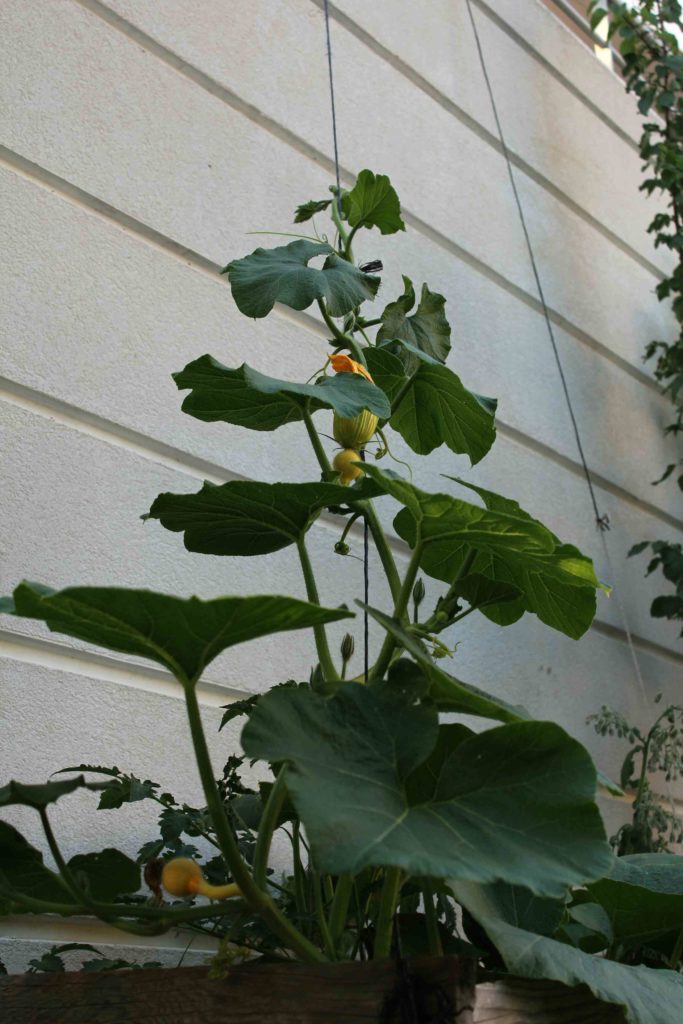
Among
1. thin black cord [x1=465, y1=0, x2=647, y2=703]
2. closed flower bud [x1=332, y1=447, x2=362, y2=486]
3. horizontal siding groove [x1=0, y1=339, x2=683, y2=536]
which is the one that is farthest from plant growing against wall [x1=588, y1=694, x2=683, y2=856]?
closed flower bud [x1=332, y1=447, x2=362, y2=486]

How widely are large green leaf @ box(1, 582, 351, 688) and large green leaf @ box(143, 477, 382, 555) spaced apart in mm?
152

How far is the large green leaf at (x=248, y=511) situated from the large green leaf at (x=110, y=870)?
0.24m

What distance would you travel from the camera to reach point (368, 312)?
1.56 metres

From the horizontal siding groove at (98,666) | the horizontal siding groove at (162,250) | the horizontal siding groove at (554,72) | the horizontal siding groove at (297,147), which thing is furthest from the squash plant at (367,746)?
the horizontal siding groove at (554,72)

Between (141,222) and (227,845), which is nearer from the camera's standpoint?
(227,845)

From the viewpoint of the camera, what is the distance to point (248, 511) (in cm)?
77

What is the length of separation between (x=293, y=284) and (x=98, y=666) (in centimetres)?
51

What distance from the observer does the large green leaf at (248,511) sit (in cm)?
72

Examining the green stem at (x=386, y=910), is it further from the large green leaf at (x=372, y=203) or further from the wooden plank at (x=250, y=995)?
the large green leaf at (x=372, y=203)

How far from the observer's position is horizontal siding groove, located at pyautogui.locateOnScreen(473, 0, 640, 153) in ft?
7.01

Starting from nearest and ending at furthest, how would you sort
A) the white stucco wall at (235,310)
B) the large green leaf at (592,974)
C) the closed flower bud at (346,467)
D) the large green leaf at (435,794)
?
the large green leaf at (435,794)
the large green leaf at (592,974)
the closed flower bud at (346,467)
the white stucco wall at (235,310)

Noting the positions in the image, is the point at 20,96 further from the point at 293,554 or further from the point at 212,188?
the point at 293,554

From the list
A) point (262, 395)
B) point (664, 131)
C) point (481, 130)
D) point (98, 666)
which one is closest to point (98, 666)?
point (98, 666)

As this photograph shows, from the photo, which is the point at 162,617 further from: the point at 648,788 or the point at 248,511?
the point at 648,788
